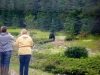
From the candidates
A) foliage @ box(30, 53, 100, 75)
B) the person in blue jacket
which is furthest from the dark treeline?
the person in blue jacket

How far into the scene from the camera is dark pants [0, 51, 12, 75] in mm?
9148

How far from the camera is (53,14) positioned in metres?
35.8

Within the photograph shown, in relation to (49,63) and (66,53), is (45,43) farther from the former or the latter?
(49,63)

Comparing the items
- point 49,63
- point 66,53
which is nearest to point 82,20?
point 66,53

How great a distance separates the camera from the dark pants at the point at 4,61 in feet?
30.0

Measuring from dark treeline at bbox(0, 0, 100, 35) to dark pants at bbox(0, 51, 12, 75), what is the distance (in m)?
23.1

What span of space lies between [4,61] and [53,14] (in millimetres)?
26798

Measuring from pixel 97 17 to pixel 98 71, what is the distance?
18.9 metres

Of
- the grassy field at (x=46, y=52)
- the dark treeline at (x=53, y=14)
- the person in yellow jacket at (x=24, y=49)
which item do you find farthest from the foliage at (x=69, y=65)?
the dark treeline at (x=53, y=14)

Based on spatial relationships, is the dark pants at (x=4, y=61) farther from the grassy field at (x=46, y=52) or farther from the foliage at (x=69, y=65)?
the foliage at (x=69, y=65)

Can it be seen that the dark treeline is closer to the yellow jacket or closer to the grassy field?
the grassy field

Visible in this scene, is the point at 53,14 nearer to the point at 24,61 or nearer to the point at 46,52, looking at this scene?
the point at 46,52

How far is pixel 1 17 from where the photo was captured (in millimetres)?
34312

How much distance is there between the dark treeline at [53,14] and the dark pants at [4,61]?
75.8 ft
